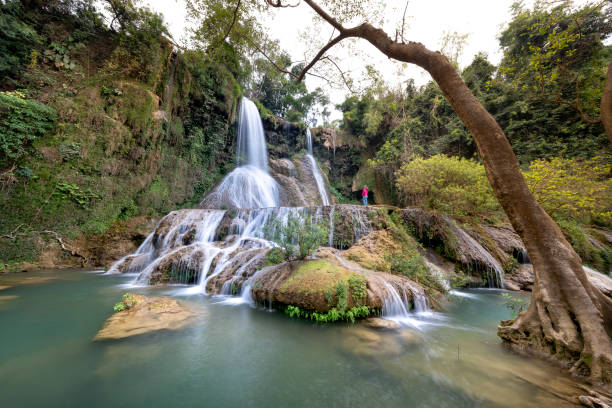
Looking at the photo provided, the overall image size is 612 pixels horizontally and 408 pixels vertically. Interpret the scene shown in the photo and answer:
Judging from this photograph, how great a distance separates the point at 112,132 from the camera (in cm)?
1037

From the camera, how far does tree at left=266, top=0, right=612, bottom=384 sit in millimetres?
2443

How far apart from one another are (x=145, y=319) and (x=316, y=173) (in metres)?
19.8

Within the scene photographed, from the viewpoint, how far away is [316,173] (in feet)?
74.2

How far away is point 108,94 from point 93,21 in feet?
14.5

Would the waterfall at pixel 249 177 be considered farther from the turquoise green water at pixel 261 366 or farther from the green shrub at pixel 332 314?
the green shrub at pixel 332 314

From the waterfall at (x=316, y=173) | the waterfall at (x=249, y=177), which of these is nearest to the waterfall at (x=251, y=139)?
the waterfall at (x=249, y=177)

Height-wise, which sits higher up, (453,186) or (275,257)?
(453,186)

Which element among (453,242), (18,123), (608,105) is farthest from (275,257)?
(18,123)

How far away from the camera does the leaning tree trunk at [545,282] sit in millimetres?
2439

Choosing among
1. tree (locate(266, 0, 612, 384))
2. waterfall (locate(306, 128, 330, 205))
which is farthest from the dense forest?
waterfall (locate(306, 128, 330, 205))

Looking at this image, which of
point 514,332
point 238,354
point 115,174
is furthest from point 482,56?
point 115,174

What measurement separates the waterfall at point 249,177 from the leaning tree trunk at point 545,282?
47.4 feet

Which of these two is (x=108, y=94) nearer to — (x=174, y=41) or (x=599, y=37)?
(x=174, y=41)

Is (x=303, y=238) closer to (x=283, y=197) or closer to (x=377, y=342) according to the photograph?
(x=377, y=342)
